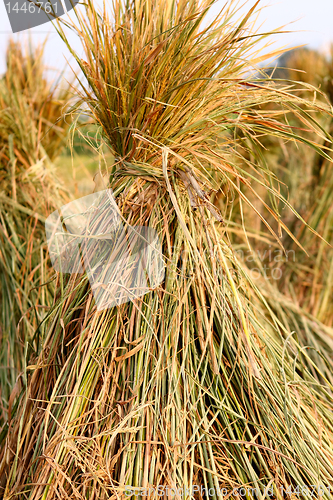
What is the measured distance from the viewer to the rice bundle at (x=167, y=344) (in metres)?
0.38

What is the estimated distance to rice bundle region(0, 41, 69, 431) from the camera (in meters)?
0.76

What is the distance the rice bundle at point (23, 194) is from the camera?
0.76 metres

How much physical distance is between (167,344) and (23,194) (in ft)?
2.04

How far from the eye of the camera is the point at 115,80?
0.41 meters

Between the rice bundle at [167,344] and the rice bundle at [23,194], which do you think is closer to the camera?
the rice bundle at [167,344]

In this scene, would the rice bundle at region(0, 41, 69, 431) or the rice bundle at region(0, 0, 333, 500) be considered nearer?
the rice bundle at region(0, 0, 333, 500)

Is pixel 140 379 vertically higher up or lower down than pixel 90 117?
lower down

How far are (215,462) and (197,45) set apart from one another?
0.46 metres

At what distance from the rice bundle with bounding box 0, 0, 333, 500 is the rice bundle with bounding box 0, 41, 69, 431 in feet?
1.09

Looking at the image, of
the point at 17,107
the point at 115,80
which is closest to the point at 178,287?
the point at 115,80

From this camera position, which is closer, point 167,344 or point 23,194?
point 167,344

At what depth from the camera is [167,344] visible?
411 millimetres

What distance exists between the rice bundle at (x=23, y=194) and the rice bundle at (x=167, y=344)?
13.0 inches

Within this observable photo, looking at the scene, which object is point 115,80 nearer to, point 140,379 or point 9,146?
point 140,379
